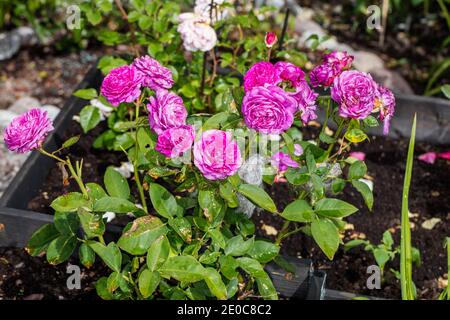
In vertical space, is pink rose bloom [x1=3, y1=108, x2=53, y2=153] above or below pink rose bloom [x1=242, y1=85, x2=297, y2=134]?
below

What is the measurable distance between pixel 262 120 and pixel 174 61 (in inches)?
42.6

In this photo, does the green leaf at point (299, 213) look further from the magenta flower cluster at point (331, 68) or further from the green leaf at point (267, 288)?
the magenta flower cluster at point (331, 68)

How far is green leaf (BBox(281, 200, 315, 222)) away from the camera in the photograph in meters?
1.59

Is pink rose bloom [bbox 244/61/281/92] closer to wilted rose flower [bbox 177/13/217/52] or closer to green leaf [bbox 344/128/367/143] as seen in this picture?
green leaf [bbox 344/128/367/143]

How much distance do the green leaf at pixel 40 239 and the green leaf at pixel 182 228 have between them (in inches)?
13.5

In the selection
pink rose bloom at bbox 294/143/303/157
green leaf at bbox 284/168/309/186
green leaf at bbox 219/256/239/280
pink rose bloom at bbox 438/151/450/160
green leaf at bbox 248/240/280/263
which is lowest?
pink rose bloom at bbox 438/151/450/160

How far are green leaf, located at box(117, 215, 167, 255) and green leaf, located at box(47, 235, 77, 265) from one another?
183 mm

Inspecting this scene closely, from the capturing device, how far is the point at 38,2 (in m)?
3.27

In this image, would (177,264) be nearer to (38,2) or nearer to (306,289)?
(306,289)

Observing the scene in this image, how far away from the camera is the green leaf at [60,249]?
63.6 inches

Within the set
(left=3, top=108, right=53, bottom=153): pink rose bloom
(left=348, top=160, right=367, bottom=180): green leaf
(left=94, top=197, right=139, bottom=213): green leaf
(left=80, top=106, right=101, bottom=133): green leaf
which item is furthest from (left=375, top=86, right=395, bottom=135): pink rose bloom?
(left=80, top=106, right=101, bottom=133): green leaf

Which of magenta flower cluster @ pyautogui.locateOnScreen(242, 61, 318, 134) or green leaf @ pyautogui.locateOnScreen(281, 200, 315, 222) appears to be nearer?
magenta flower cluster @ pyautogui.locateOnScreen(242, 61, 318, 134)

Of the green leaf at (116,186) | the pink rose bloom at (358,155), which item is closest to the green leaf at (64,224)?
the green leaf at (116,186)

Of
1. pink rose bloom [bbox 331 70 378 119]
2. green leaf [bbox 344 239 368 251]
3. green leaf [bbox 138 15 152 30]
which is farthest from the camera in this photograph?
green leaf [bbox 138 15 152 30]
